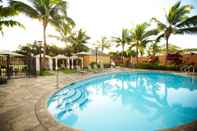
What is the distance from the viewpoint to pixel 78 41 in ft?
82.4

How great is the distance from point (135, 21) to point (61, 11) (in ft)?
48.9

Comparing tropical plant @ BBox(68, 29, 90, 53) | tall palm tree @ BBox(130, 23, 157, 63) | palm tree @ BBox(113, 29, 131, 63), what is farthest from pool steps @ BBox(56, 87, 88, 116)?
palm tree @ BBox(113, 29, 131, 63)

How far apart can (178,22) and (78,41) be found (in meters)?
15.4

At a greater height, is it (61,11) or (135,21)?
(135,21)

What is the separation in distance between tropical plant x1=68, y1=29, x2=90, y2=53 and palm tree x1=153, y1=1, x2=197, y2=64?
12.6 meters

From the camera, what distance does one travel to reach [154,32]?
2025 centimetres

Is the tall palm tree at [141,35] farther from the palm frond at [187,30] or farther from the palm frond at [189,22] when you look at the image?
the palm frond at [189,22]

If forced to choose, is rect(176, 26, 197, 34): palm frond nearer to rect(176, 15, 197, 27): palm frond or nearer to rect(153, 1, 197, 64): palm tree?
rect(153, 1, 197, 64): palm tree

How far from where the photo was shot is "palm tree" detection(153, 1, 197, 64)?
54.7ft

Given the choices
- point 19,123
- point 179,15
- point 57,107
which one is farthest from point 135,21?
point 19,123

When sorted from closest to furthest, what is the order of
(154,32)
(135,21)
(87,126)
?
(87,126) < (154,32) < (135,21)

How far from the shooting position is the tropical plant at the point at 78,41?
25.2 metres

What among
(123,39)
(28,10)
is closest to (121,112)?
(28,10)

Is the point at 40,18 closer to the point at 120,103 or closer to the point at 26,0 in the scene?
the point at 26,0
